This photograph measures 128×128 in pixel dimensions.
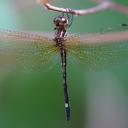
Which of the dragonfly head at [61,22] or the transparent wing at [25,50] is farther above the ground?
the dragonfly head at [61,22]

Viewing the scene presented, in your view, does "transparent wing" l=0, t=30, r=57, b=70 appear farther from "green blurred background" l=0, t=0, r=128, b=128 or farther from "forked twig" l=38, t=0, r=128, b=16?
"forked twig" l=38, t=0, r=128, b=16

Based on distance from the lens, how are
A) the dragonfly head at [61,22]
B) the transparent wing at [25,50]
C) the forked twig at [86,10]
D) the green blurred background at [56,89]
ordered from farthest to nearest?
the green blurred background at [56,89] → the transparent wing at [25,50] → the dragonfly head at [61,22] → the forked twig at [86,10]

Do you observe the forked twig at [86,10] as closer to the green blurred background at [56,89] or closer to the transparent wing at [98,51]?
the transparent wing at [98,51]

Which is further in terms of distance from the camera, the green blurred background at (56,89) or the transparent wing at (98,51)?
the green blurred background at (56,89)

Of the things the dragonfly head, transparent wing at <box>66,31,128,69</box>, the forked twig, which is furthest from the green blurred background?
the forked twig

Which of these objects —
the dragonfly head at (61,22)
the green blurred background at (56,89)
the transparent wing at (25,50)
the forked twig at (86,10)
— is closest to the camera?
the forked twig at (86,10)

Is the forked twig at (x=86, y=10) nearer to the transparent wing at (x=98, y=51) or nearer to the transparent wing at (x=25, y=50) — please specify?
the transparent wing at (x=98, y=51)

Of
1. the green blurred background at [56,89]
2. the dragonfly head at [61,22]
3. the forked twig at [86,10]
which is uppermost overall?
the forked twig at [86,10]

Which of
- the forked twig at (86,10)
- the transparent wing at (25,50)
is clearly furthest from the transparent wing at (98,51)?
the forked twig at (86,10)
